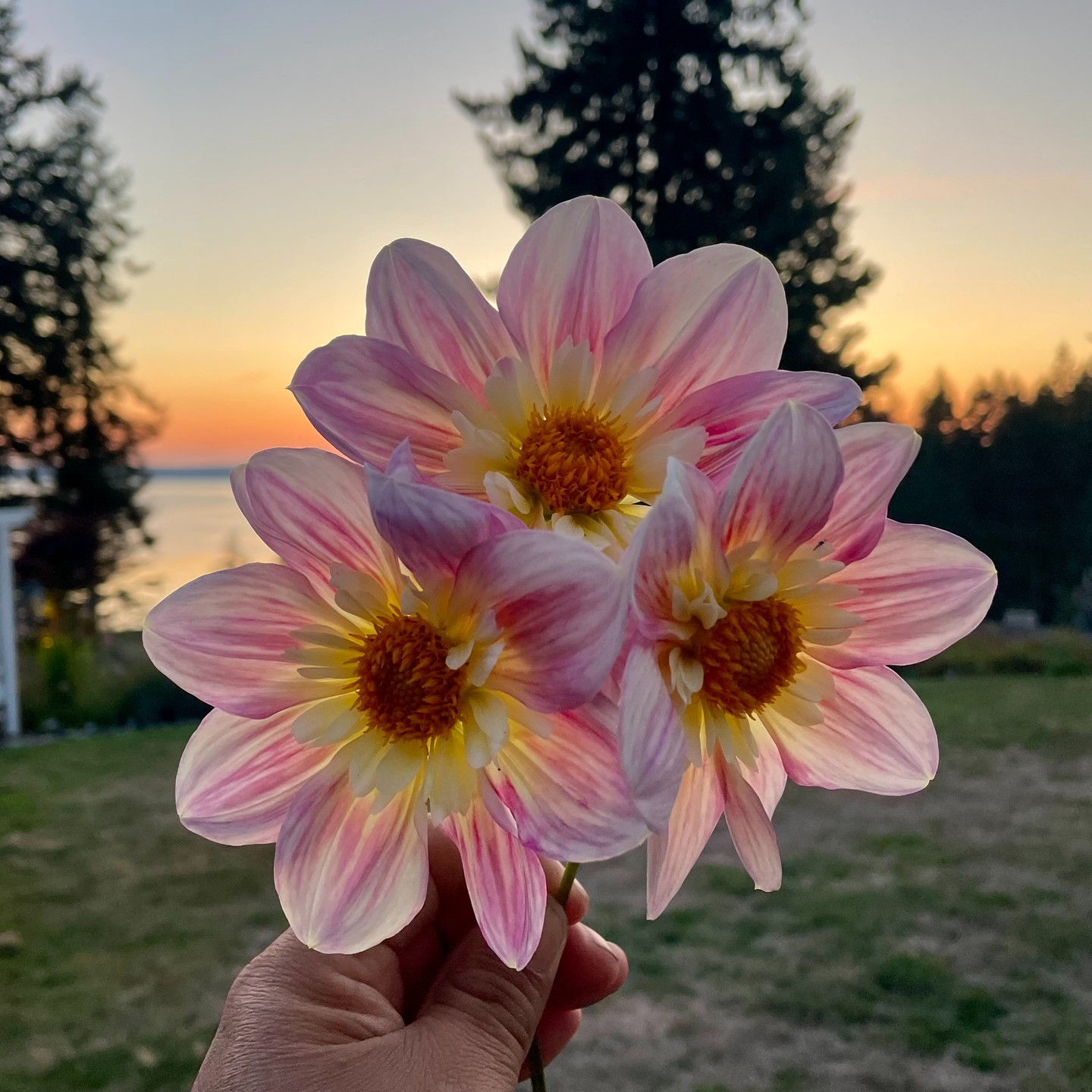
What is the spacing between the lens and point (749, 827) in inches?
14.9

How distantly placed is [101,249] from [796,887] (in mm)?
6375

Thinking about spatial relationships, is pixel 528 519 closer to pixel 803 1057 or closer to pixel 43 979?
pixel 803 1057

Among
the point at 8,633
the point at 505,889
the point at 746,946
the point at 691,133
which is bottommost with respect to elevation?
the point at 746,946

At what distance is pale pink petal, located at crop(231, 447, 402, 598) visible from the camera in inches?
14.2

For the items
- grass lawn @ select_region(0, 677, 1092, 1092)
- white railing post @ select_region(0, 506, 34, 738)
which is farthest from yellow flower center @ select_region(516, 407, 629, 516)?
white railing post @ select_region(0, 506, 34, 738)

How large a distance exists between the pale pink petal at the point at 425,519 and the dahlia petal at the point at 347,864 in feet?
0.33

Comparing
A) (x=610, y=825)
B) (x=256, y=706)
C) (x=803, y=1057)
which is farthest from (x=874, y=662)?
(x=803, y=1057)

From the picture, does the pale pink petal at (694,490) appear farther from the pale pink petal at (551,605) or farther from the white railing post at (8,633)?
the white railing post at (8,633)

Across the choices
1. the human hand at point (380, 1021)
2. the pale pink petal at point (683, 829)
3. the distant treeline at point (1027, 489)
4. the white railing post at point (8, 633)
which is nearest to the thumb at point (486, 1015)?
the human hand at point (380, 1021)

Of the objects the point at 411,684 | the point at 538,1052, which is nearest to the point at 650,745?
the point at 411,684

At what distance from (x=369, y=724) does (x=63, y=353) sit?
721 centimetres

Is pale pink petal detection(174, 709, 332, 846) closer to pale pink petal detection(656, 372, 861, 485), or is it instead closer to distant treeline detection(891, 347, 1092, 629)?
pale pink petal detection(656, 372, 861, 485)

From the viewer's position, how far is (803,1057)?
2.06 meters

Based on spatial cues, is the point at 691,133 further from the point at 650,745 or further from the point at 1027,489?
the point at 650,745
